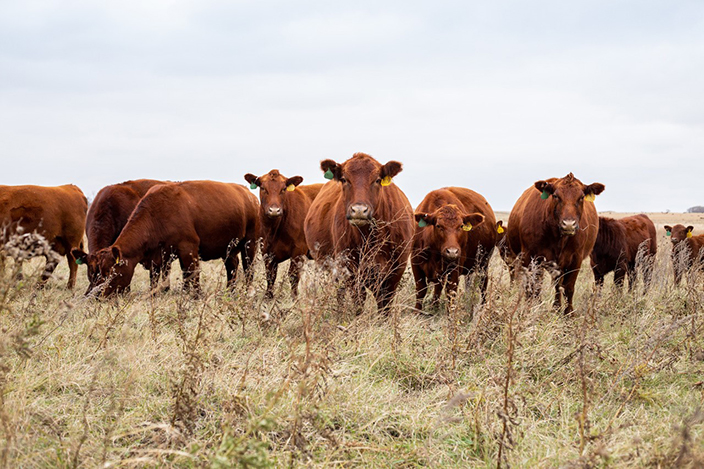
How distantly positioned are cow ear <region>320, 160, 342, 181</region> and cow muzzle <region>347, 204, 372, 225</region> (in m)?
0.95

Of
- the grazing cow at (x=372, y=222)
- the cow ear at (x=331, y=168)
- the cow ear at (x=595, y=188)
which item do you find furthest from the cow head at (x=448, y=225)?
the cow ear at (x=595, y=188)

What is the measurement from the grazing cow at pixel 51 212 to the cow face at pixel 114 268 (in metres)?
2.95

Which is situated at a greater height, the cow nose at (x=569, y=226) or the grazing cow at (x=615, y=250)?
the cow nose at (x=569, y=226)

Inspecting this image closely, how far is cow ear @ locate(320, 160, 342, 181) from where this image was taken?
7.11 metres

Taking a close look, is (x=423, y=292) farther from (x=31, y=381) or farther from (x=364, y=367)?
(x=31, y=381)

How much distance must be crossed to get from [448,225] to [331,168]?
6.43ft

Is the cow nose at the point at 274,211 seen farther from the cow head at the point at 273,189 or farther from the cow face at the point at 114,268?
the cow face at the point at 114,268

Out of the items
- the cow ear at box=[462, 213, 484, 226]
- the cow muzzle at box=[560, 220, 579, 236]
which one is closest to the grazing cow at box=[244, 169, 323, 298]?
the cow ear at box=[462, 213, 484, 226]

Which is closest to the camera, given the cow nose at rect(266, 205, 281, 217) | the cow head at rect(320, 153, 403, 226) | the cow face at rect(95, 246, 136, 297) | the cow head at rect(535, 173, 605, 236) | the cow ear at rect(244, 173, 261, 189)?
the cow head at rect(320, 153, 403, 226)

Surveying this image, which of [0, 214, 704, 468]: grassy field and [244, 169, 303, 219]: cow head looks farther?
[244, 169, 303, 219]: cow head

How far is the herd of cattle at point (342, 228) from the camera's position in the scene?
22.8ft

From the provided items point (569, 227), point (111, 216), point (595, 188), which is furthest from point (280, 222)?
point (595, 188)

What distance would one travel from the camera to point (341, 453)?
3.24 meters

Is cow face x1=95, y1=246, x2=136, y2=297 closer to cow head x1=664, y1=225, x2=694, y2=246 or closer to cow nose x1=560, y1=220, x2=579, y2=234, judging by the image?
cow nose x1=560, y1=220, x2=579, y2=234
